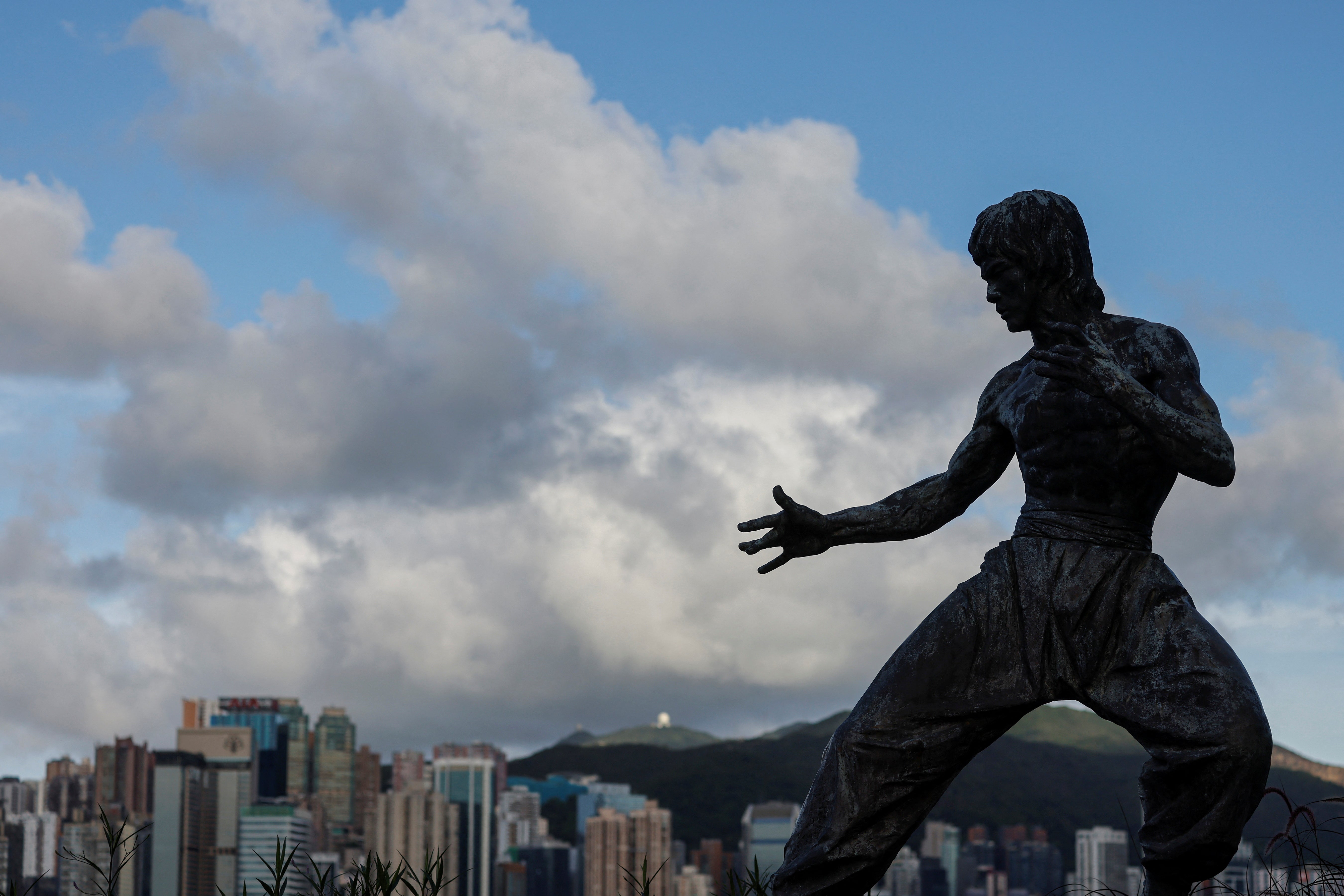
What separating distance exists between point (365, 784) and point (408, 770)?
12851 mm

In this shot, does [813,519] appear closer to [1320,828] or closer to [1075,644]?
[1075,644]

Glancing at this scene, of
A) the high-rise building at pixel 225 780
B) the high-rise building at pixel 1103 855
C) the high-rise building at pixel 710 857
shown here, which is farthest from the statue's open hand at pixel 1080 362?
the high-rise building at pixel 225 780

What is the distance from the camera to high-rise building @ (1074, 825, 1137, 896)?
140 meters

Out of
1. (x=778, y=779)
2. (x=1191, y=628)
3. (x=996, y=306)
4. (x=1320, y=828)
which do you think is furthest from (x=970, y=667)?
(x=778, y=779)

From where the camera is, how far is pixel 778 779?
166m

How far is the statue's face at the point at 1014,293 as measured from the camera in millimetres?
4977

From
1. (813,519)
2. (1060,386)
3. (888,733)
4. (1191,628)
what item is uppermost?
(1060,386)

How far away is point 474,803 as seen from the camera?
16075 cm

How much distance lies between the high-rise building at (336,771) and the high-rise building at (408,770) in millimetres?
7300

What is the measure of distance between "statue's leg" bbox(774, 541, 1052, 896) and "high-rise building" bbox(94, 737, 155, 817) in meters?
155

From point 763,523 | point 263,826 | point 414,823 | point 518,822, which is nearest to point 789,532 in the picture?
point 763,523

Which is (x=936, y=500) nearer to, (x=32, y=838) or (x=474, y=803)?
(x=32, y=838)

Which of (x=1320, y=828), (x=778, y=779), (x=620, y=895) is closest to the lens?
(x=1320, y=828)

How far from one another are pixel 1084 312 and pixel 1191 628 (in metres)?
1.09
